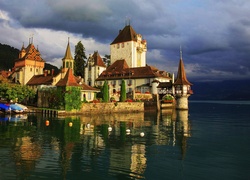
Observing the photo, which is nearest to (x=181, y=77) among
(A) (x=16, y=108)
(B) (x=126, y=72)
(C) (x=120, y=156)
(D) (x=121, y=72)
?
(B) (x=126, y=72)

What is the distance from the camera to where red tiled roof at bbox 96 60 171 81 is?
78.0 meters

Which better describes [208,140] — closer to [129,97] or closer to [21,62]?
[129,97]

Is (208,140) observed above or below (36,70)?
below

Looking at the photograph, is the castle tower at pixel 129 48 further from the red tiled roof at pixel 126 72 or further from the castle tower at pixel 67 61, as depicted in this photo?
the castle tower at pixel 67 61

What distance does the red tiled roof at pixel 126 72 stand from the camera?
256 ft

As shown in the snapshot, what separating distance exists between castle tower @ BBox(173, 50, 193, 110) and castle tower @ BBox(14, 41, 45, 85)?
4153cm

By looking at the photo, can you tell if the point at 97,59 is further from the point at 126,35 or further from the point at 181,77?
the point at 181,77

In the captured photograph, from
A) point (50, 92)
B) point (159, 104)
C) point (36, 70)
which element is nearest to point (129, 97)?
point (159, 104)

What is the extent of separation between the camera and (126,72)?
3248 inches

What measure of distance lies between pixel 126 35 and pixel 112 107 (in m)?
38.6

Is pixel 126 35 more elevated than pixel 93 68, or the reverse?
pixel 126 35

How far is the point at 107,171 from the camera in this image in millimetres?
16578

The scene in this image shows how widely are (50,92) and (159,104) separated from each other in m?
31.1

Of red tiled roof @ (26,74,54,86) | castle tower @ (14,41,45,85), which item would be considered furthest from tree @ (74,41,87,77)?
red tiled roof @ (26,74,54,86)
